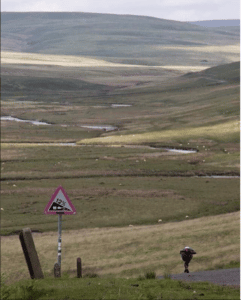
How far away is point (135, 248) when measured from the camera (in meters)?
33.0

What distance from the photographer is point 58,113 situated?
141 metres

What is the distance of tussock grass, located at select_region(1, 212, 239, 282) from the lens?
27547 millimetres

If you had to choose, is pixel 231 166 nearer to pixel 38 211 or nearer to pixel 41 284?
pixel 38 211

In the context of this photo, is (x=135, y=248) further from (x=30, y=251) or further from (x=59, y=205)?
(x=59, y=205)

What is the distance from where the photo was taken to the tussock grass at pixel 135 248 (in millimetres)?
27547

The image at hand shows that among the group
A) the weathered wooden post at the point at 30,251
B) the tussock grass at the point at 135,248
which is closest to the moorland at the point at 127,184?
the tussock grass at the point at 135,248

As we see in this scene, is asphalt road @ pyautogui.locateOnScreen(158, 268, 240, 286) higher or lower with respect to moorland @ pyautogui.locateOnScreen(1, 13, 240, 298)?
lower

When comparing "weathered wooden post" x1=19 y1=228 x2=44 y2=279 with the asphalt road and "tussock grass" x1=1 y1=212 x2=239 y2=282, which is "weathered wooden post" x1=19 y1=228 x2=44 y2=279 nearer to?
the asphalt road

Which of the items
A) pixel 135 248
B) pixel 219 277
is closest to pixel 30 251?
pixel 219 277

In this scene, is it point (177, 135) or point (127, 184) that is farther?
point (177, 135)

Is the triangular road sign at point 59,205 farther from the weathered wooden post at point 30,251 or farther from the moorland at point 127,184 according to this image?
the moorland at point 127,184

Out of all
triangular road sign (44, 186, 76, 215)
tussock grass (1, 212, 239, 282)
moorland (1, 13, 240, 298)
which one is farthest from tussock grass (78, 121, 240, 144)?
triangular road sign (44, 186, 76, 215)

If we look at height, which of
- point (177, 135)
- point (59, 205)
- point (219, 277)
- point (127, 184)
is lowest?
point (219, 277)

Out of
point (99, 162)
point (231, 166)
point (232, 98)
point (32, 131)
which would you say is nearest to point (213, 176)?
point (231, 166)
